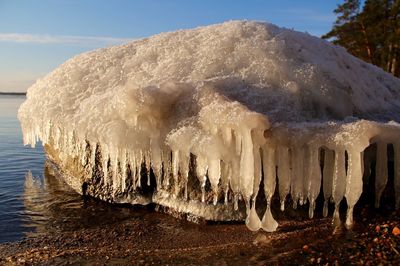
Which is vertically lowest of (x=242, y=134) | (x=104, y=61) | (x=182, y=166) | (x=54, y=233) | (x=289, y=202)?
(x=54, y=233)

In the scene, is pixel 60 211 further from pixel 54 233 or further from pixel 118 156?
pixel 118 156

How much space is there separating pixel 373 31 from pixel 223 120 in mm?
23314

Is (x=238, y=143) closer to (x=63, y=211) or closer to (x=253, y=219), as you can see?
(x=253, y=219)

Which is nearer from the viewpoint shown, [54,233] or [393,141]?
[393,141]

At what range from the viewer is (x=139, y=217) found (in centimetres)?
682

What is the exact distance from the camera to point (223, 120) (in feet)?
15.8

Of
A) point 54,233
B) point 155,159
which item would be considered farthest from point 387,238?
point 54,233

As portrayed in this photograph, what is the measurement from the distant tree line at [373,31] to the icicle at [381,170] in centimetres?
1974

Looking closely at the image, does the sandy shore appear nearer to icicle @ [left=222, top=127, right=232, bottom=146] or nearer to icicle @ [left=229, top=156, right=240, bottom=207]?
icicle @ [left=229, top=156, right=240, bottom=207]

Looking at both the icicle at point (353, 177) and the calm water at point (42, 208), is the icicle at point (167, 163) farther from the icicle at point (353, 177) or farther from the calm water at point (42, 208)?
the icicle at point (353, 177)

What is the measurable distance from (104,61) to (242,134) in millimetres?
4221

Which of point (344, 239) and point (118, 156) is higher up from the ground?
point (118, 156)

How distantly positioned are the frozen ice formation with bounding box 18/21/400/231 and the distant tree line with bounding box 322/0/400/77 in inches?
676

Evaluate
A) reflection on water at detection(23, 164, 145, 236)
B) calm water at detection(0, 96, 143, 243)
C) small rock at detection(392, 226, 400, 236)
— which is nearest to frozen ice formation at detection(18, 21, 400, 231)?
reflection on water at detection(23, 164, 145, 236)
